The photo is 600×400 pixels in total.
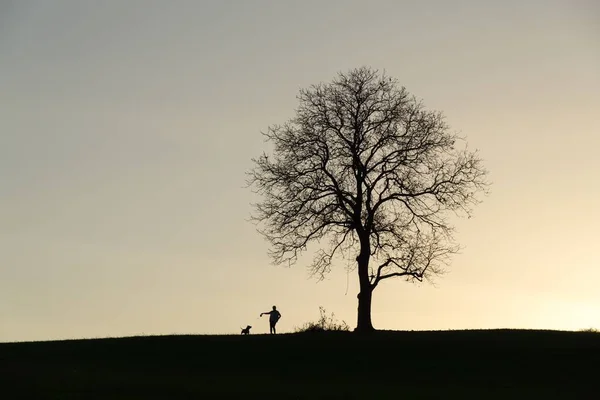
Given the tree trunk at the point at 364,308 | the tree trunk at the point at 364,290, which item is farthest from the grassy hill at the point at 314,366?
the tree trunk at the point at 364,290

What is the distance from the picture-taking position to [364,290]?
52406 mm

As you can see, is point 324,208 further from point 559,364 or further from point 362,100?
point 559,364

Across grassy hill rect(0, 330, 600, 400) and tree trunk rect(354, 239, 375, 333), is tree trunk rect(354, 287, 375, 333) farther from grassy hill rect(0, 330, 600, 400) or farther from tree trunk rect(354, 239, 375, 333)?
grassy hill rect(0, 330, 600, 400)

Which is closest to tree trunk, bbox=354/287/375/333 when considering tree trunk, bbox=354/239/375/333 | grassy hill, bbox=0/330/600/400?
tree trunk, bbox=354/239/375/333

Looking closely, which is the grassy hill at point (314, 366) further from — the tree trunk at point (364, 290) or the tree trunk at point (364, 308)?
the tree trunk at point (364, 290)

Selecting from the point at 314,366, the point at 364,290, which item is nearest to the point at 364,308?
the point at 364,290

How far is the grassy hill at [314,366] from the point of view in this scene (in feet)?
110

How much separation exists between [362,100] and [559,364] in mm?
19643

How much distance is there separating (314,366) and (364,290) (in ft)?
41.1

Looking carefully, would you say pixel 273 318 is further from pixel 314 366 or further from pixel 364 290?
pixel 314 366

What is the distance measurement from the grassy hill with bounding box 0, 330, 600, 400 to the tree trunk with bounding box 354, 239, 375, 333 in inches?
75.0

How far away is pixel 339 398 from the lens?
32344 millimetres

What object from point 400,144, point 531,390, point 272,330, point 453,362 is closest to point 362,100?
point 400,144

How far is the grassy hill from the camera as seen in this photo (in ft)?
110
